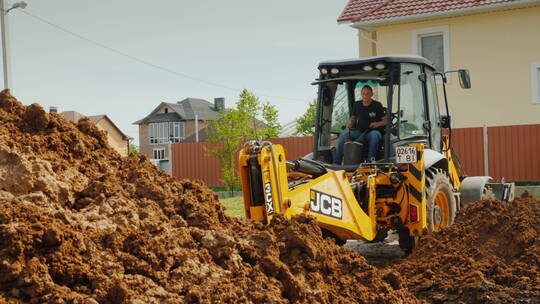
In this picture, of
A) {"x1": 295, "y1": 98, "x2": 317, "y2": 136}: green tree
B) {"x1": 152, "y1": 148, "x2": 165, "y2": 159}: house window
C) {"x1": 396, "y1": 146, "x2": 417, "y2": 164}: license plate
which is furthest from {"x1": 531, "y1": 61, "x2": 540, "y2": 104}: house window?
{"x1": 152, "y1": 148, "x2": 165, "y2": 159}: house window

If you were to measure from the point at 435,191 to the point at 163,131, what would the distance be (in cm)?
7927

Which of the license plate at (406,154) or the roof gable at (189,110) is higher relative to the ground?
the roof gable at (189,110)

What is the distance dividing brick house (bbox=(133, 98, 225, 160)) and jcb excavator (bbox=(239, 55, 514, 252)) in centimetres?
7420

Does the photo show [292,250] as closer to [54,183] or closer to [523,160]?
[54,183]

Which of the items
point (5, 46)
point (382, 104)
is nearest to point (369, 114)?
point (382, 104)

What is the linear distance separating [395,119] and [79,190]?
15.6ft

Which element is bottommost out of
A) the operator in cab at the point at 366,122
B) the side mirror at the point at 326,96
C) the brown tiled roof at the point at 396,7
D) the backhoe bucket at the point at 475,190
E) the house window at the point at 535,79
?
the backhoe bucket at the point at 475,190

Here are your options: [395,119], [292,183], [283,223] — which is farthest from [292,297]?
[395,119]

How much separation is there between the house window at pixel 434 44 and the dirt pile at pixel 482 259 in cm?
1437

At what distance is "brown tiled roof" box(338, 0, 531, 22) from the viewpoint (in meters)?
20.2

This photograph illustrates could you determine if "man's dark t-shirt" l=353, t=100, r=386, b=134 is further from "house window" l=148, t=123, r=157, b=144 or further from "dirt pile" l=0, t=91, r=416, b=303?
"house window" l=148, t=123, r=157, b=144

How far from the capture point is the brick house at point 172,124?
83688 mm

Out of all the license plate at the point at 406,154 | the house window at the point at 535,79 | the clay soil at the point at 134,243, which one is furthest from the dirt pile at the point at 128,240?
the house window at the point at 535,79

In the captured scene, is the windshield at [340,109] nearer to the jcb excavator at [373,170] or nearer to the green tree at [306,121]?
the jcb excavator at [373,170]
